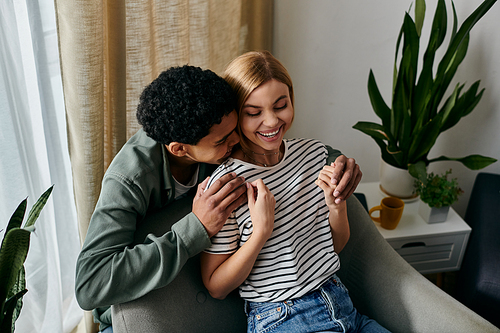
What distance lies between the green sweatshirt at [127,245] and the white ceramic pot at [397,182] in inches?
43.2

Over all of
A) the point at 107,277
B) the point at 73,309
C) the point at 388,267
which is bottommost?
the point at 73,309

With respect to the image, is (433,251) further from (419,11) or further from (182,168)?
(182,168)

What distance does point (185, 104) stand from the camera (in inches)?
35.0

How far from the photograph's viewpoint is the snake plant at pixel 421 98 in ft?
5.02

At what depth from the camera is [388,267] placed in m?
1.21

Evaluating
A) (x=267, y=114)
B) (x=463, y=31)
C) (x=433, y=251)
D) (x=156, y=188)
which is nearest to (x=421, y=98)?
(x=463, y=31)

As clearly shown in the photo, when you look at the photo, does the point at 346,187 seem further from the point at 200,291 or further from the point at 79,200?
the point at 79,200

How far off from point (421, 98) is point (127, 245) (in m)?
1.28

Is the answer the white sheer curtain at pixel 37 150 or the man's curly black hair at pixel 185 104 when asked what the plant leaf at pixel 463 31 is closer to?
the man's curly black hair at pixel 185 104

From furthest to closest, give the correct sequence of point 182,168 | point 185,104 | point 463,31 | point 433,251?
point 433,251, point 463,31, point 182,168, point 185,104

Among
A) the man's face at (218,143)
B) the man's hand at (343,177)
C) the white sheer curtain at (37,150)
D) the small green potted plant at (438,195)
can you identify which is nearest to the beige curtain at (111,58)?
the white sheer curtain at (37,150)

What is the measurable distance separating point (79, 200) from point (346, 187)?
0.88 m

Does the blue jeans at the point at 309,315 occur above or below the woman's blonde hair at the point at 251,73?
below

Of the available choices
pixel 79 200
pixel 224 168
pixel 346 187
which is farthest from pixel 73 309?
pixel 346 187
